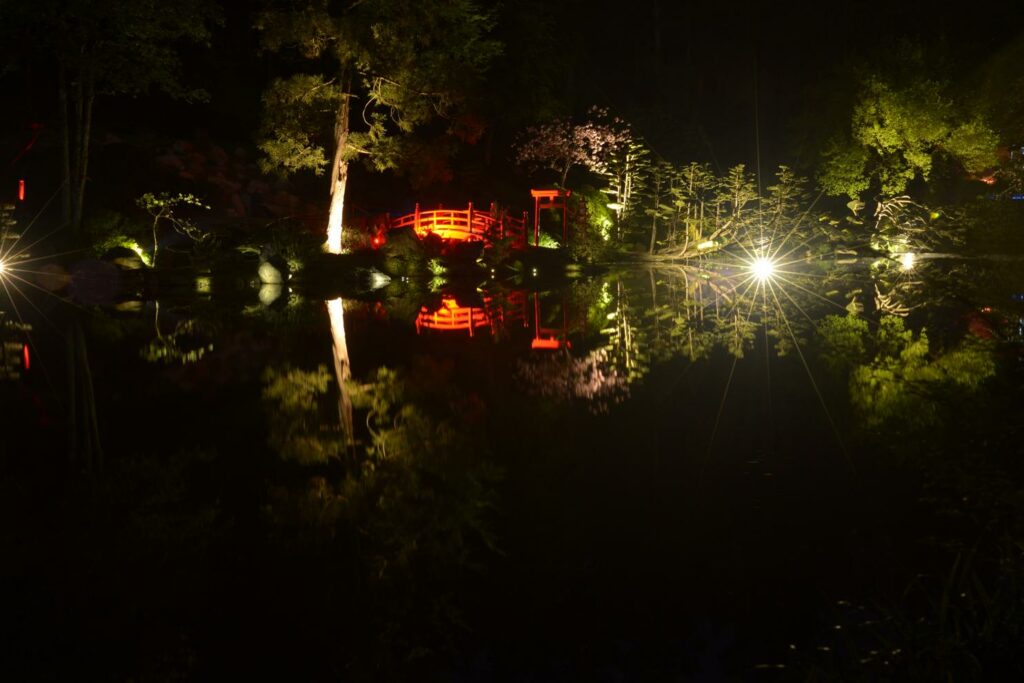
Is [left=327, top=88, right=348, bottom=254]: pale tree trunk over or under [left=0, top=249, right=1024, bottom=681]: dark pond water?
over

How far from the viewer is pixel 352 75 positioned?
960 inches

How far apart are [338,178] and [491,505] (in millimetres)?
20896

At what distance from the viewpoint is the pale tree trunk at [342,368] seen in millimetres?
6965

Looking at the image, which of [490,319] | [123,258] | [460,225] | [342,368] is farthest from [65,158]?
[342,368]

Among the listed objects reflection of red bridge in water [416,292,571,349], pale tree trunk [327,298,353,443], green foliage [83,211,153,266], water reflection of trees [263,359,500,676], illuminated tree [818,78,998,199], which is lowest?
water reflection of trees [263,359,500,676]

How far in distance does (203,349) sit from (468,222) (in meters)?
20.0

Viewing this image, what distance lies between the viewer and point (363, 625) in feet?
11.5

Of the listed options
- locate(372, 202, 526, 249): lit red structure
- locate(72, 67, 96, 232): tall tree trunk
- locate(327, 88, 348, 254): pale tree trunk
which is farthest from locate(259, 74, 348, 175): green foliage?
locate(372, 202, 526, 249): lit red structure

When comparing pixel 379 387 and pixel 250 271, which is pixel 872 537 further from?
pixel 250 271

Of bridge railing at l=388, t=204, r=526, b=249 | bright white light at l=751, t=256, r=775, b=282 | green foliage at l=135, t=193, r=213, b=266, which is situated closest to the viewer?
green foliage at l=135, t=193, r=213, b=266

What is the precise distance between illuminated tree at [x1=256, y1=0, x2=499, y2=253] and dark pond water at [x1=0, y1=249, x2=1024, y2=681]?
1374 centimetres

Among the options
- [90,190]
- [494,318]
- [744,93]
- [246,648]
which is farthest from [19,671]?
[744,93]

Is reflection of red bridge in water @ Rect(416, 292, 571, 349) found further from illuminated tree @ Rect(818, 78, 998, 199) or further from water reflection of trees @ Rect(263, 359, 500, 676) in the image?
illuminated tree @ Rect(818, 78, 998, 199)

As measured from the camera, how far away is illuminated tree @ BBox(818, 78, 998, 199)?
33.4m
